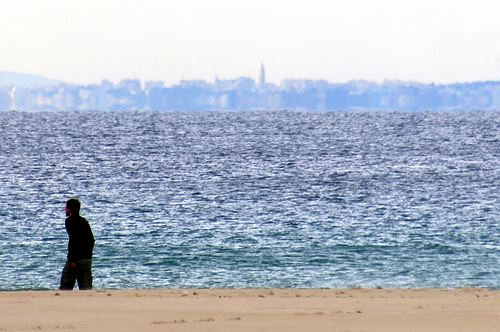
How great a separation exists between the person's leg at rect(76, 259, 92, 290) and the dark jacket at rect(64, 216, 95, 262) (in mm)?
117

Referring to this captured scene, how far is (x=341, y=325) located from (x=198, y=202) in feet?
108

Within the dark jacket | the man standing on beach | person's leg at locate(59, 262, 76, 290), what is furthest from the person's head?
person's leg at locate(59, 262, 76, 290)

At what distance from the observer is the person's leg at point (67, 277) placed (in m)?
19.3

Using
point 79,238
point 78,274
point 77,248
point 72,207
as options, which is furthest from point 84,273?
point 72,207

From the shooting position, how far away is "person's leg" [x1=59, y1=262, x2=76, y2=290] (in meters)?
19.3

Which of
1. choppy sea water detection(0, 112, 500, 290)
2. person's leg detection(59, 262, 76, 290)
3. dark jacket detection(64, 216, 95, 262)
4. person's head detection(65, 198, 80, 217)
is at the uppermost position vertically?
person's head detection(65, 198, 80, 217)

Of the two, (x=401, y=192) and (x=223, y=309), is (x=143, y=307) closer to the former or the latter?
(x=223, y=309)

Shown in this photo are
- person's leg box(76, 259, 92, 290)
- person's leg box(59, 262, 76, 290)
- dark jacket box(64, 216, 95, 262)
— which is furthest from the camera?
person's leg box(59, 262, 76, 290)

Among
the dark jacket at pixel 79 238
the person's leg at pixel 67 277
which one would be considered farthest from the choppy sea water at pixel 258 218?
the dark jacket at pixel 79 238

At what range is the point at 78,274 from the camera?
1934 centimetres

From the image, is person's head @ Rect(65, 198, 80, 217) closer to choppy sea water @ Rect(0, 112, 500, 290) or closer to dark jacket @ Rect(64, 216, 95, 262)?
dark jacket @ Rect(64, 216, 95, 262)

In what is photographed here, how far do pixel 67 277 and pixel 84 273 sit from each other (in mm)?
339

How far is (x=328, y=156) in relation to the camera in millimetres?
85812

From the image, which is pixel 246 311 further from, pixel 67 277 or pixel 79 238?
pixel 67 277
